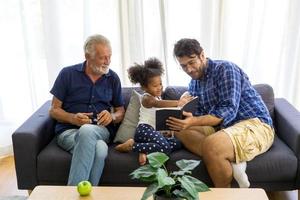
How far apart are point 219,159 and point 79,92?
995 millimetres

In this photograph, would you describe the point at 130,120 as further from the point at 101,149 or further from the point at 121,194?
the point at 121,194

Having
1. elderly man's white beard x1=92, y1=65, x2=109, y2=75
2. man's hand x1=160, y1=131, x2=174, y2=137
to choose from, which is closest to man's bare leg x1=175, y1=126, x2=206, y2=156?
man's hand x1=160, y1=131, x2=174, y2=137

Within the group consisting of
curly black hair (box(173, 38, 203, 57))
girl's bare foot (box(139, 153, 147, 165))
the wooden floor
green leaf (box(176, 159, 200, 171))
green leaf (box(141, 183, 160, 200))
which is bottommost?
the wooden floor

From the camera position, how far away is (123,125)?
8.10ft

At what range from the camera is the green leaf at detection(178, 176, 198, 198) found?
55.3 inches

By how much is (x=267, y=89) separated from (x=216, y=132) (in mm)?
597

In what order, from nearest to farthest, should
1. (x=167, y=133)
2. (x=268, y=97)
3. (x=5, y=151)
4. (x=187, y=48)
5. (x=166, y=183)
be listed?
(x=166, y=183)
(x=187, y=48)
(x=167, y=133)
(x=268, y=97)
(x=5, y=151)

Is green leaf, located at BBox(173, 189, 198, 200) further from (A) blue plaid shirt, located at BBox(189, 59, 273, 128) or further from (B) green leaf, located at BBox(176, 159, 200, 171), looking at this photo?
(A) blue plaid shirt, located at BBox(189, 59, 273, 128)

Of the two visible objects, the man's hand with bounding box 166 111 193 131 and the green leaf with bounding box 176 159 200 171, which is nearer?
the green leaf with bounding box 176 159 200 171

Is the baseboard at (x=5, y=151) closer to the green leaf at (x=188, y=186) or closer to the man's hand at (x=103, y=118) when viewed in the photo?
the man's hand at (x=103, y=118)

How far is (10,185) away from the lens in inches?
107

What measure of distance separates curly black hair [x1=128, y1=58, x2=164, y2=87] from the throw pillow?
0.15m

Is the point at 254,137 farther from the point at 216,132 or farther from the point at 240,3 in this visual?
the point at 240,3

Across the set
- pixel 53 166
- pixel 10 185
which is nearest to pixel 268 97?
pixel 53 166
